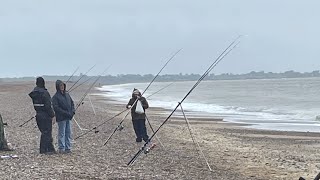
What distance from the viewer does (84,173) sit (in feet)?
28.9

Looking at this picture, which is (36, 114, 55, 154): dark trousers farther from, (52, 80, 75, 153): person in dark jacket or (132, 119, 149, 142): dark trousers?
(132, 119, 149, 142): dark trousers

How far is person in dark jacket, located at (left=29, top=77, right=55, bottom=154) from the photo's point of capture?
1045cm

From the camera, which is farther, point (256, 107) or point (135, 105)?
point (256, 107)

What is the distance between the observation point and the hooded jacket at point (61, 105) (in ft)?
35.7

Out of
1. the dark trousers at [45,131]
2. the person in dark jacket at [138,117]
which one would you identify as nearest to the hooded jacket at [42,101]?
the dark trousers at [45,131]

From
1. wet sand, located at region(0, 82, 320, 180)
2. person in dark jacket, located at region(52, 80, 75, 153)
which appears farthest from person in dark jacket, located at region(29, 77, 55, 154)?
wet sand, located at region(0, 82, 320, 180)

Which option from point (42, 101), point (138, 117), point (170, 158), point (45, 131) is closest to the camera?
point (42, 101)

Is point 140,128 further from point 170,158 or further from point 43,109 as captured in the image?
point 43,109

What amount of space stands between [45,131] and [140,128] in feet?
11.0

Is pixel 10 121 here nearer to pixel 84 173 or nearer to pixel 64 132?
pixel 64 132

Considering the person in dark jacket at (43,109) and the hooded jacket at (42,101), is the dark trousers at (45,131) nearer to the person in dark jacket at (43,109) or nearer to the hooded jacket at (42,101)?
the person in dark jacket at (43,109)

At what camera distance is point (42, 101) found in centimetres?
1046

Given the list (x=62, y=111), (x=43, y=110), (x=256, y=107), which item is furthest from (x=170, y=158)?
(x=256, y=107)

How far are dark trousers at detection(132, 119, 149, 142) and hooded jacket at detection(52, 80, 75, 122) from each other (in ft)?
8.71
